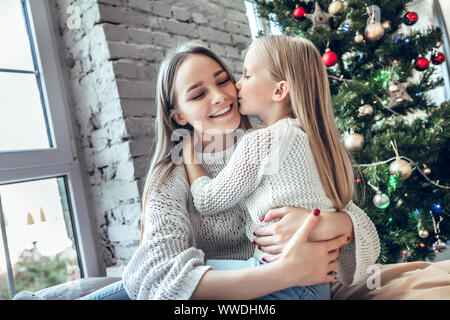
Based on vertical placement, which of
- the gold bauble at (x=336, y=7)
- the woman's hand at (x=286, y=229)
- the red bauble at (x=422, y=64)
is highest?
Answer: the gold bauble at (x=336, y=7)

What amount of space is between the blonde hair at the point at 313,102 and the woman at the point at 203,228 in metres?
0.08

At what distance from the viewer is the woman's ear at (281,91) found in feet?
2.68

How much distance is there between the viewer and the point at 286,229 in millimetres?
712

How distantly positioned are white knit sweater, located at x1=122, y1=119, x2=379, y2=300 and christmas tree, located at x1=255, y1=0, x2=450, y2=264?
46 centimetres

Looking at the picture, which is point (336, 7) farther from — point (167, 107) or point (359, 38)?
point (167, 107)

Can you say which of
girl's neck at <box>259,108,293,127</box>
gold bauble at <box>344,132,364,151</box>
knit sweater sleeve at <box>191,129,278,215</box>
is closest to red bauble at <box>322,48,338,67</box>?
gold bauble at <box>344,132,364,151</box>

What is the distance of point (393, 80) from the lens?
1276 millimetres

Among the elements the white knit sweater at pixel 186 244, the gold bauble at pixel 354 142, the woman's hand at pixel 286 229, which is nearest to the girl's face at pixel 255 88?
the white knit sweater at pixel 186 244

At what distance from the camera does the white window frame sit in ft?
4.26

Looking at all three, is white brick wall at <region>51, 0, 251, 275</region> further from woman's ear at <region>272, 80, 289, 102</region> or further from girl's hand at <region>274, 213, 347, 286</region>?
girl's hand at <region>274, 213, 347, 286</region>

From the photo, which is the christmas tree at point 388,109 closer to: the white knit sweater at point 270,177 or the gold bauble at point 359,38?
the gold bauble at point 359,38

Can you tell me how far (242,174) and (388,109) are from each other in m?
0.86
